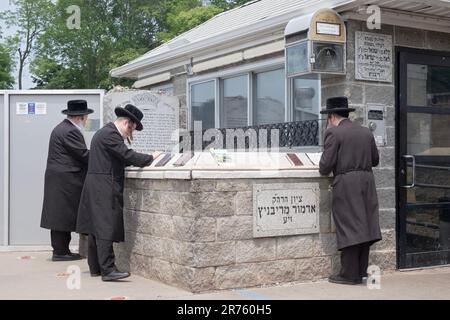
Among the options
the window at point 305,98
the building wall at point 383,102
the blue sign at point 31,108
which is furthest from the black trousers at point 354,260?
the blue sign at point 31,108

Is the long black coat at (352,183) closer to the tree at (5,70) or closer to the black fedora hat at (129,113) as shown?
the black fedora hat at (129,113)

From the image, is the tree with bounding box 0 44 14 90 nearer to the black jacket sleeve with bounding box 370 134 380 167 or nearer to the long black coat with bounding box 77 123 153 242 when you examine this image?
the long black coat with bounding box 77 123 153 242

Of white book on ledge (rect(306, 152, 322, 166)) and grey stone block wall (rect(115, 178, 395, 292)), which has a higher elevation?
white book on ledge (rect(306, 152, 322, 166))

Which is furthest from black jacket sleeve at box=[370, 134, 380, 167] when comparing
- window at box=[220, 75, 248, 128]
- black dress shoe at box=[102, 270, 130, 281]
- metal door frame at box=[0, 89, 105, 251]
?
metal door frame at box=[0, 89, 105, 251]

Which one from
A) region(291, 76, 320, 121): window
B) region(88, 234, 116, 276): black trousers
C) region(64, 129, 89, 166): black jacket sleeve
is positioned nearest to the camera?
region(88, 234, 116, 276): black trousers

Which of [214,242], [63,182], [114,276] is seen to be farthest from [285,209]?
[63,182]

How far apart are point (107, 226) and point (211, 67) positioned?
3.97 meters

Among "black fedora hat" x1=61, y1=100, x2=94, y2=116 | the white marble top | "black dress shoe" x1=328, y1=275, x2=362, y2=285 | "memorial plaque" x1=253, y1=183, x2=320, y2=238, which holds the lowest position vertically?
"black dress shoe" x1=328, y1=275, x2=362, y2=285

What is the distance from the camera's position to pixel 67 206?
760 centimetres

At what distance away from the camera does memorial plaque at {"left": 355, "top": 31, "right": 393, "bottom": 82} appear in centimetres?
670

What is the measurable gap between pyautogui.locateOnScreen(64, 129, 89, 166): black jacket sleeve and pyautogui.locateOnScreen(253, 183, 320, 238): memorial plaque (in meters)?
2.61

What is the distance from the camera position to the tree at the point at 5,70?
112ft
